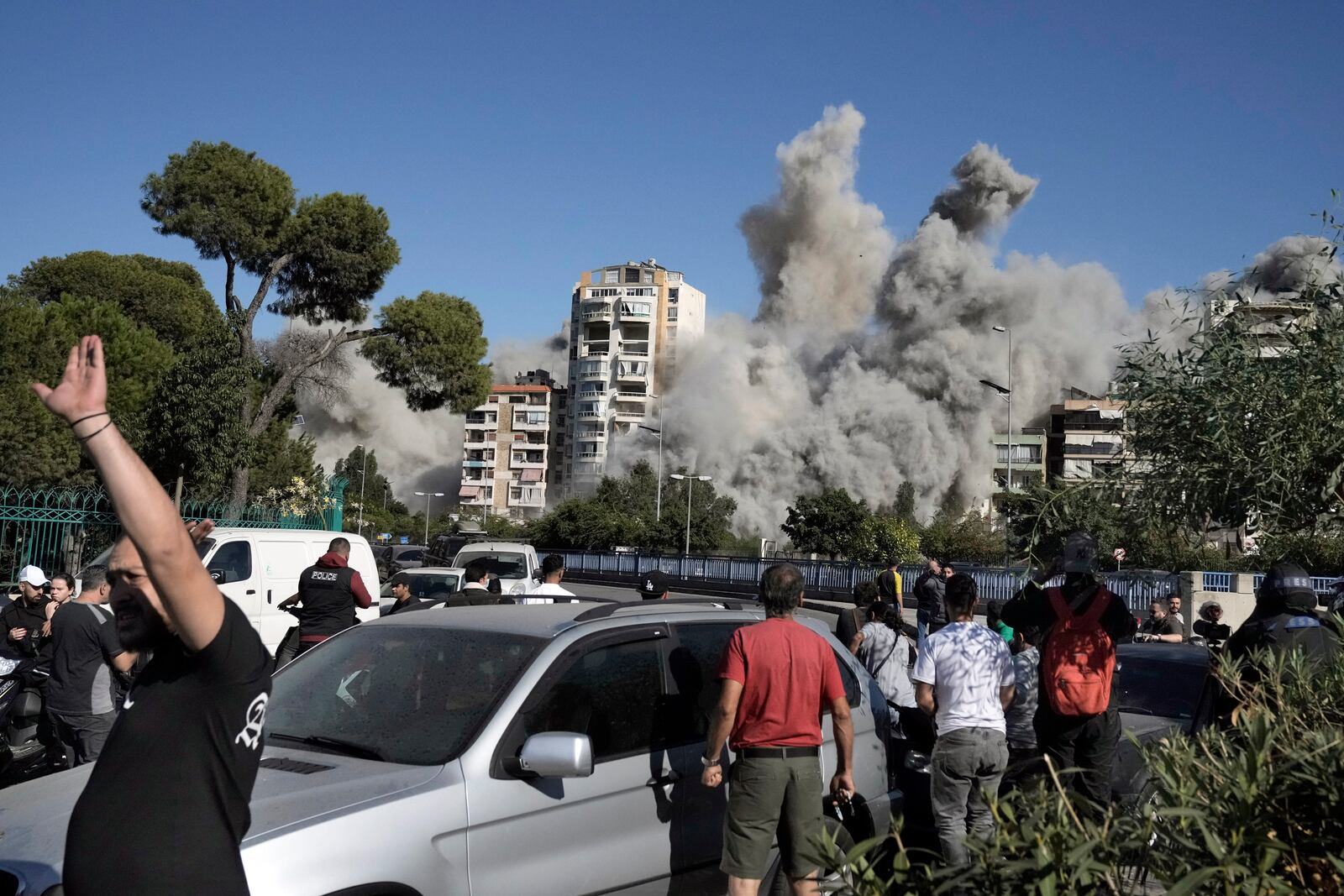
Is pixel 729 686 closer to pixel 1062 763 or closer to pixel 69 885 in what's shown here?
pixel 1062 763

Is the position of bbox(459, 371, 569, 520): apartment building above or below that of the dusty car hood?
above

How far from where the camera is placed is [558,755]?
12.7ft

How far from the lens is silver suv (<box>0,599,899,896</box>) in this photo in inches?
137

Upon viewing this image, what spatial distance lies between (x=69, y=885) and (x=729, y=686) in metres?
2.67

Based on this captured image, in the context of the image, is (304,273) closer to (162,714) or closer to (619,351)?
(162,714)

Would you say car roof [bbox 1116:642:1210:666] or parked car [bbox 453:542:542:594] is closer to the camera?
car roof [bbox 1116:642:1210:666]

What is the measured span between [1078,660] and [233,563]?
1076cm

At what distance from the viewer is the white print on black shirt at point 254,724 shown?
8.06ft

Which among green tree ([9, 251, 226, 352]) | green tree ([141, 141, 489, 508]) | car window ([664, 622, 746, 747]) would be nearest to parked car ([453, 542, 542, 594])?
green tree ([141, 141, 489, 508])

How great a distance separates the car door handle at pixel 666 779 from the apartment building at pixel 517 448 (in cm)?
12072

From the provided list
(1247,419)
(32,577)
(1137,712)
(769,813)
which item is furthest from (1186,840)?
(32,577)

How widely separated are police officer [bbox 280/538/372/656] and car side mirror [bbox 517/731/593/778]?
617 centimetres

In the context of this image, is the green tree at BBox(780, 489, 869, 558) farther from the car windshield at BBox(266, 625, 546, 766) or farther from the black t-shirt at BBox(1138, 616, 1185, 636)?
the car windshield at BBox(266, 625, 546, 766)

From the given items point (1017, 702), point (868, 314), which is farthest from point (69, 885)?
point (868, 314)
